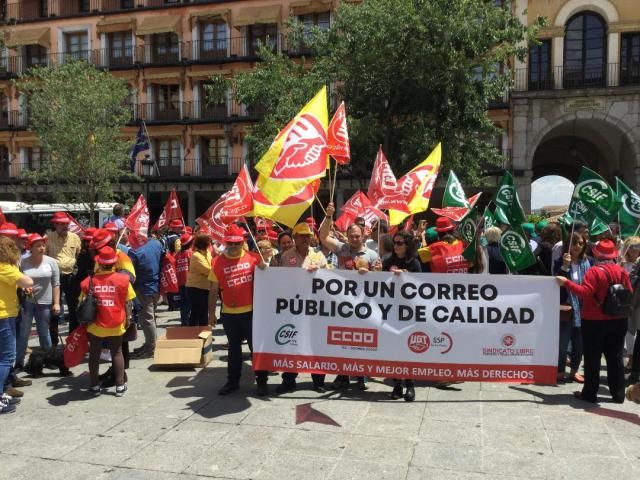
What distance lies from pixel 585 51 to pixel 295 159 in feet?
75.8

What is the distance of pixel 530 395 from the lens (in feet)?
18.9

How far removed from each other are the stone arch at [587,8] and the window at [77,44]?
24.1 meters

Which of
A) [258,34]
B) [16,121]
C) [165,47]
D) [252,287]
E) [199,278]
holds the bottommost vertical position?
[199,278]

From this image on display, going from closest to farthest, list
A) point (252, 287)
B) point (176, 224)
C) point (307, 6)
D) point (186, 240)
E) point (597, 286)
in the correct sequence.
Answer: point (597, 286) → point (252, 287) → point (186, 240) → point (176, 224) → point (307, 6)

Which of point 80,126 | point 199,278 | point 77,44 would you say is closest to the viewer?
point 199,278

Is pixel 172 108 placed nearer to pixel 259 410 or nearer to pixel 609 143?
pixel 609 143

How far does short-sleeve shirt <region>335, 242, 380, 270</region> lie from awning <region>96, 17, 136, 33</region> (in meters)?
28.7

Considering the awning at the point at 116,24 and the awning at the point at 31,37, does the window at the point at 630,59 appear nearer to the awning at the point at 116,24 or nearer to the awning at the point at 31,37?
the awning at the point at 116,24

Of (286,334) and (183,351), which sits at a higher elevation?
(286,334)

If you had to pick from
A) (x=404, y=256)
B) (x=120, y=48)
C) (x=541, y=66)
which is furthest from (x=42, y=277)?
(x=120, y=48)

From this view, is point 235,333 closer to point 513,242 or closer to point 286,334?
point 286,334

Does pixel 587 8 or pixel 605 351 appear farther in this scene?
pixel 587 8

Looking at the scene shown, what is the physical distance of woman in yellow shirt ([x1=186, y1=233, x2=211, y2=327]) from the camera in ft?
24.5

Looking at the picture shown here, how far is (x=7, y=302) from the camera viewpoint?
207 inches
